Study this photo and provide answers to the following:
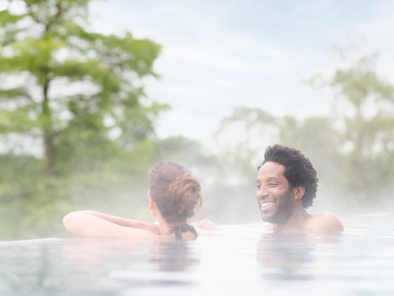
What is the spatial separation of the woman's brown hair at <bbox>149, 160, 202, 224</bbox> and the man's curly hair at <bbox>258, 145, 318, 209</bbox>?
35.4 inches

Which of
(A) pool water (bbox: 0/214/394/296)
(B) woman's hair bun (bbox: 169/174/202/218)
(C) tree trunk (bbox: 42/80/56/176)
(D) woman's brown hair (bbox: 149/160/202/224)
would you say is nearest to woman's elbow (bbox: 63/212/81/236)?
(A) pool water (bbox: 0/214/394/296)

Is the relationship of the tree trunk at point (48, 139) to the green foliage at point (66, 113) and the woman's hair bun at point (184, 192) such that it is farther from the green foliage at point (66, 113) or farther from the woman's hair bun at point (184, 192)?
the woman's hair bun at point (184, 192)

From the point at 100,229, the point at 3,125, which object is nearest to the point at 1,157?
the point at 3,125

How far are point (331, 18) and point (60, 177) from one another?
1440 centimetres

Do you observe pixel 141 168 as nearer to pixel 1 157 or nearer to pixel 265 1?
pixel 1 157

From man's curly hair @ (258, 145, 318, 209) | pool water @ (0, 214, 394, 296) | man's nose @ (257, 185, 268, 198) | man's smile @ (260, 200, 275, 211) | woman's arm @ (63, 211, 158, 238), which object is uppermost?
man's curly hair @ (258, 145, 318, 209)

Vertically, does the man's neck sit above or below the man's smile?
below

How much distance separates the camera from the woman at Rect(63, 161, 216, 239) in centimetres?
260

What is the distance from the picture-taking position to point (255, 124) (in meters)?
23.7

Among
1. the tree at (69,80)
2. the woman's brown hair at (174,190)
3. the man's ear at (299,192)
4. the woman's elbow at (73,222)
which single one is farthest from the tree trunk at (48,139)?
the woman's brown hair at (174,190)

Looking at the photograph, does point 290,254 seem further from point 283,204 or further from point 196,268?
point 283,204

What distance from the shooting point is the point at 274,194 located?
3.23m

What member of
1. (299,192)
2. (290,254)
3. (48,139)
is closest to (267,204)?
(299,192)

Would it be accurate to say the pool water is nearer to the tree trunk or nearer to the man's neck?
the man's neck
